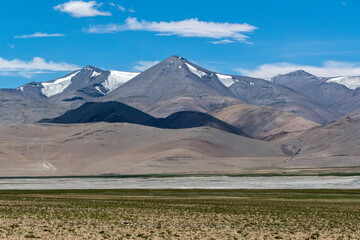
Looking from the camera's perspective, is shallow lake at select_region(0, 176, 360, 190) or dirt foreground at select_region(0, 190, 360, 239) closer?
dirt foreground at select_region(0, 190, 360, 239)

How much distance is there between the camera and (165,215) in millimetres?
42500

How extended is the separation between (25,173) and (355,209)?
16302 cm

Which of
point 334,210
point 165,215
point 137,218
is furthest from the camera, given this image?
point 334,210

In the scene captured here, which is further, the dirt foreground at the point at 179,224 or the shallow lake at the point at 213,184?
the shallow lake at the point at 213,184

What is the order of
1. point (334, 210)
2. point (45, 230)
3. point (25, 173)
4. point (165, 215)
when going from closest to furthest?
point (45, 230) → point (165, 215) → point (334, 210) → point (25, 173)

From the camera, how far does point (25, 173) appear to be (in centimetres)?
19825

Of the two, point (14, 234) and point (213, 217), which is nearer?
point (14, 234)

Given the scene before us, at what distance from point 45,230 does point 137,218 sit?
29.8 feet

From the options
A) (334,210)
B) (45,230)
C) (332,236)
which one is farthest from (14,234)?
(334,210)

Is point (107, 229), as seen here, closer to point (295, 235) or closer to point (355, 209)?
point (295, 235)

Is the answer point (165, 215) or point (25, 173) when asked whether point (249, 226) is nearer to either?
point (165, 215)

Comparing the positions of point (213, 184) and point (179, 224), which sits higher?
point (213, 184)

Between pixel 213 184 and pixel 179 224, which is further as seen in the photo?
pixel 213 184

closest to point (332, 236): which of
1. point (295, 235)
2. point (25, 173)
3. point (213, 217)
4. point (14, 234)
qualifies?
point (295, 235)
